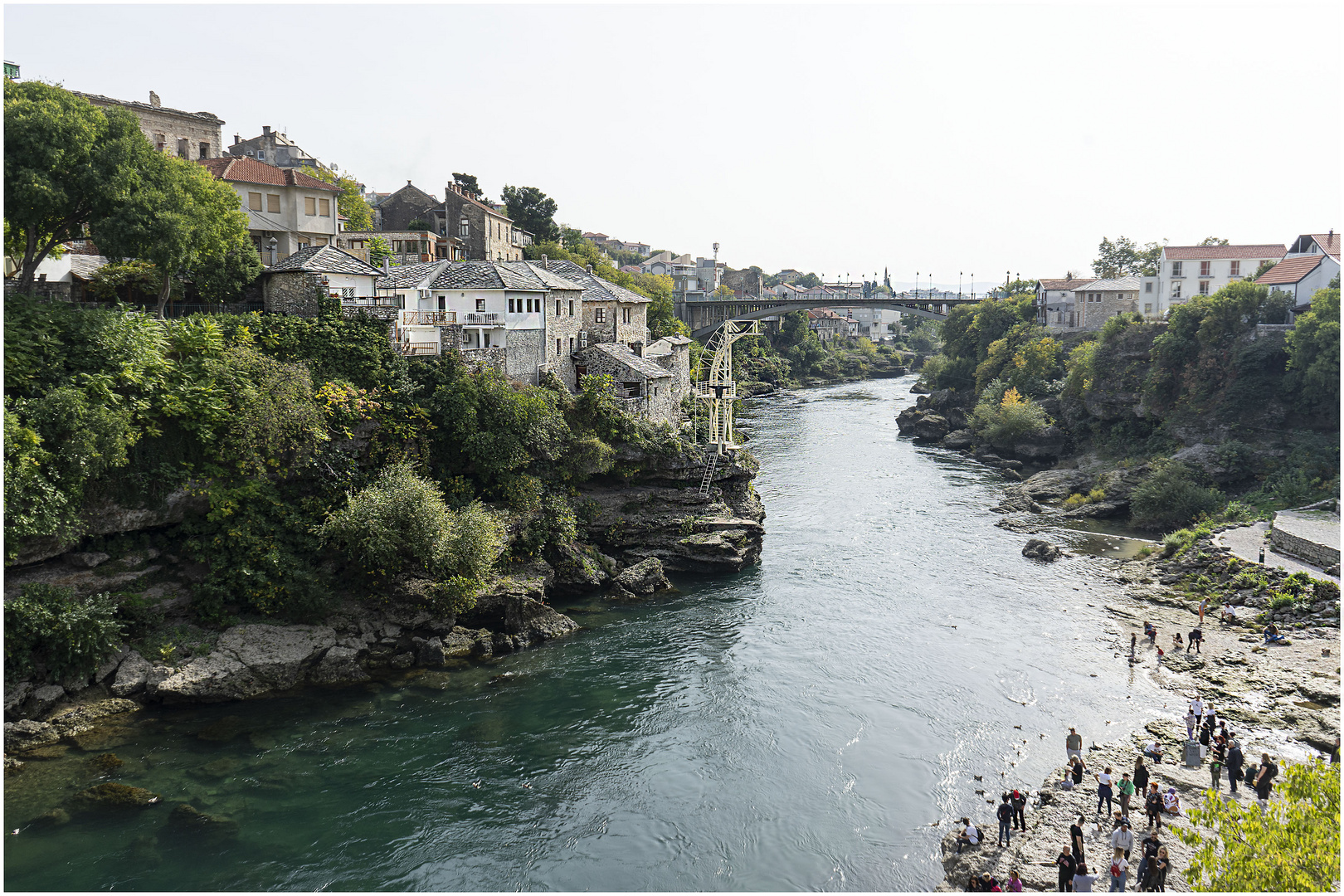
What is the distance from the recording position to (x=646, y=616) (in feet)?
121

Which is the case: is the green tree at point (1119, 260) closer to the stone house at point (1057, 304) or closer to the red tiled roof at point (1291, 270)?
the stone house at point (1057, 304)

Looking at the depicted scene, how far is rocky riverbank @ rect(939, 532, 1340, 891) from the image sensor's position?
21875mm

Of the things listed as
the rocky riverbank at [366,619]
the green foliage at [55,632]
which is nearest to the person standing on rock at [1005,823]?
the rocky riverbank at [366,619]

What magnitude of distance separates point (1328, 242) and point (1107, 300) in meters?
22.7

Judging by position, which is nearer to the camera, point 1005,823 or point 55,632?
point 1005,823

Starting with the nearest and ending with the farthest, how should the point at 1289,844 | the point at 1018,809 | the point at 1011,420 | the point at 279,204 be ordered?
the point at 1289,844 → the point at 1018,809 → the point at 279,204 → the point at 1011,420

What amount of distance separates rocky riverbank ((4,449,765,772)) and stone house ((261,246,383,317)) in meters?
13.6

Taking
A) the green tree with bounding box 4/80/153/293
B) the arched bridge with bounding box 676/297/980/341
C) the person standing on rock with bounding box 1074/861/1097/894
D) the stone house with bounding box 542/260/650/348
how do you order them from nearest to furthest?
the person standing on rock with bounding box 1074/861/1097/894 → the green tree with bounding box 4/80/153/293 → the stone house with bounding box 542/260/650/348 → the arched bridge with bounding box 676/297/980/341

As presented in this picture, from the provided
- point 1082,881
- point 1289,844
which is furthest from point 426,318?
point 1289,844

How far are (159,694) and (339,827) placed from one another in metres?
9.08

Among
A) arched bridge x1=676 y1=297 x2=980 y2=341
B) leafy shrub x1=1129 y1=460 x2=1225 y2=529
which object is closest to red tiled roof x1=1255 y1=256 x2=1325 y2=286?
leafy shrub x1=1129 y1=460 x2=1225 y2=529

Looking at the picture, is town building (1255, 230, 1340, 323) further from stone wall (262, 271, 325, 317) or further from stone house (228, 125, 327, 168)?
stone house (228, 125, 327, 168)

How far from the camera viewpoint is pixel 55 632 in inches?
1018

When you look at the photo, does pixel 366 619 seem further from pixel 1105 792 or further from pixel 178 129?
pixel 178 129
